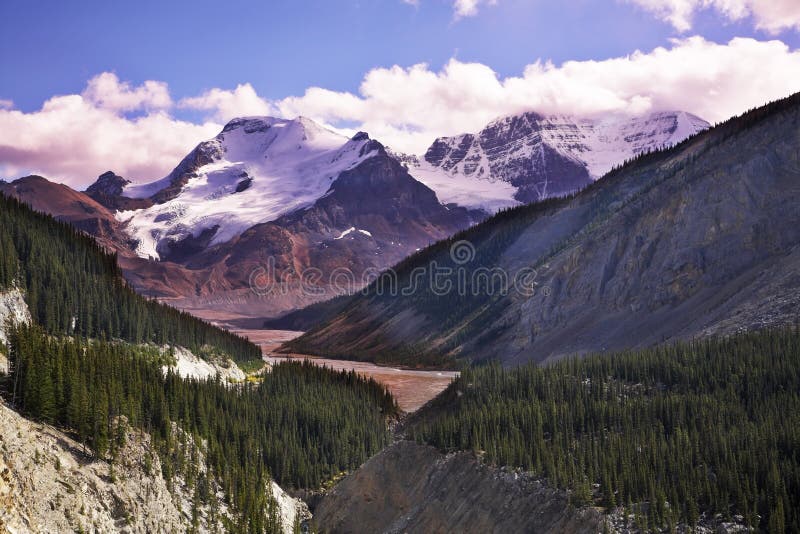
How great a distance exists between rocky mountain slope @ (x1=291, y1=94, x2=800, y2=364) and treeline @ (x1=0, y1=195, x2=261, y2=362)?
4401 centimetres

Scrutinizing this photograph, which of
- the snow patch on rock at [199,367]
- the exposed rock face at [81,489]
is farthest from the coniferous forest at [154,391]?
the snow patch on rock at [199,367]

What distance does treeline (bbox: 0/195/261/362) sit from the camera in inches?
2886

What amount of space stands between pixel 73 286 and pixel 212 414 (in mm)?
29421

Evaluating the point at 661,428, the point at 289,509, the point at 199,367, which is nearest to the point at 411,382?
the point at 199,367

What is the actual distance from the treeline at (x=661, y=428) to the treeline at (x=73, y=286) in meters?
39.4

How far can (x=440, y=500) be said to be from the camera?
40.7 m

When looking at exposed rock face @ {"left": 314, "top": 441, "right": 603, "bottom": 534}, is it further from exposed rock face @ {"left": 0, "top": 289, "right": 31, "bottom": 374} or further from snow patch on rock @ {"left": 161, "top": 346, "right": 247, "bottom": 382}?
snow patch on rock @ {"left": 161, "top": 346, "right": 247, "bottom": 382}

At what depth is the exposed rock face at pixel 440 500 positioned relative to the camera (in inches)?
1368

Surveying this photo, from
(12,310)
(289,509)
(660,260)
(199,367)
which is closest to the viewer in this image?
(289,509)

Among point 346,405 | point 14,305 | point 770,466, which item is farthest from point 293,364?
point 770,466

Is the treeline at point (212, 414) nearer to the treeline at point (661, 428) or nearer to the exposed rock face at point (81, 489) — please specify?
the exposed rock face at point (81, 489)

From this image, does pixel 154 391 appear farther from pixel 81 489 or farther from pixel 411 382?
pixel 411 382

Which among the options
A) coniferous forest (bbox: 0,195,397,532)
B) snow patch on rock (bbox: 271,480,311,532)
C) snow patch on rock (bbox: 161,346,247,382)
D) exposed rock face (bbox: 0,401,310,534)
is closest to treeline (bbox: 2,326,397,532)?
coniferous forest (bbox: 0,195,397,532)

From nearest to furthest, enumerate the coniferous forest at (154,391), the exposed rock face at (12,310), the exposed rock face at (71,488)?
the exposed rock face at (71,488) < the coniferous forest at (154,391) < the exposed rock face at (12,310)
